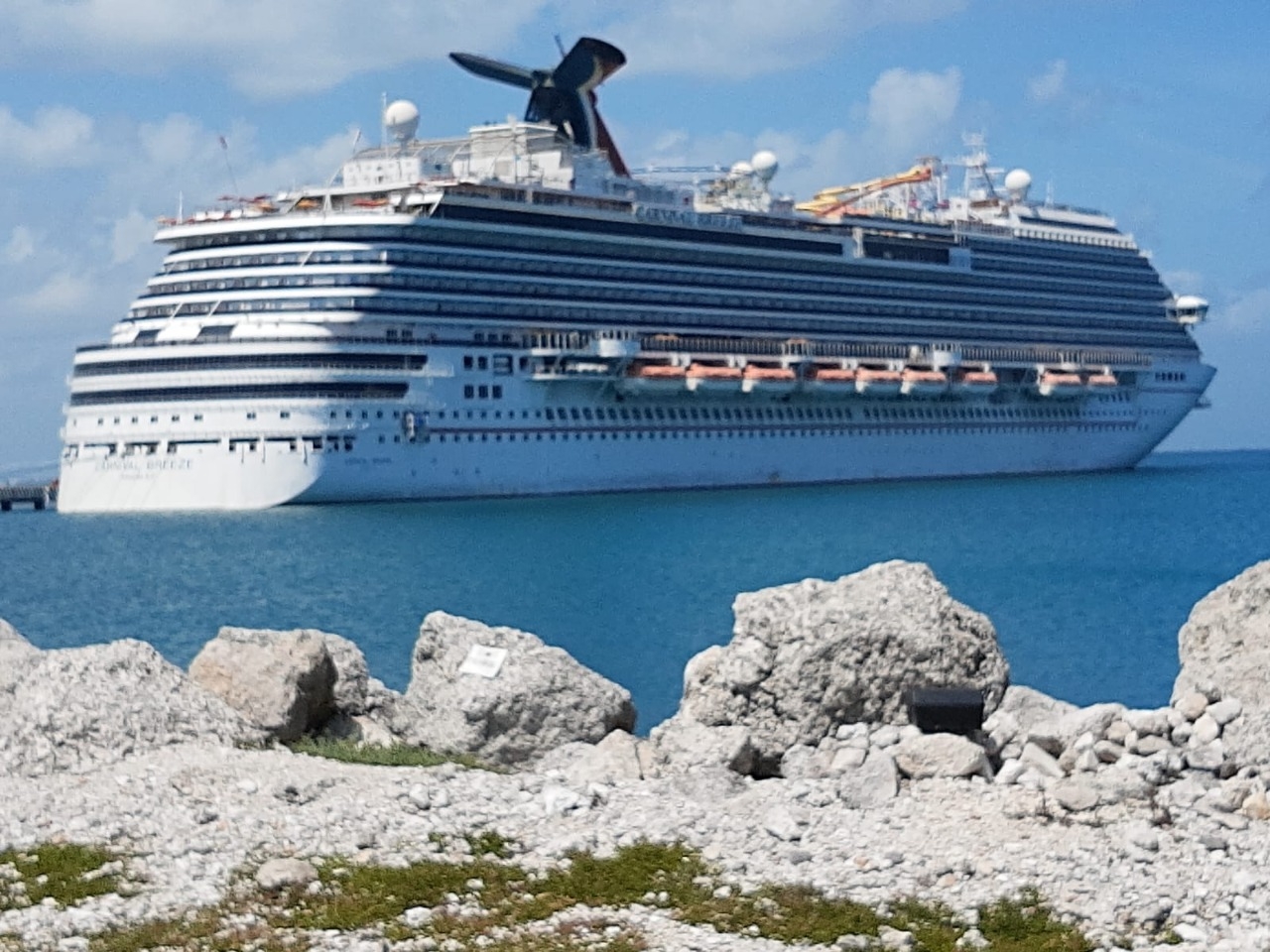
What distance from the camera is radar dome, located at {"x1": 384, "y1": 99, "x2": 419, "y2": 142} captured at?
65.1 meters

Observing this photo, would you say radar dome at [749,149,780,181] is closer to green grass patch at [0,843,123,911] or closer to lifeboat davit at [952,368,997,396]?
lifeboat davit at [952,368,997,396]

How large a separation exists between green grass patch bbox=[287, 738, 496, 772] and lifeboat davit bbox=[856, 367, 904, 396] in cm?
6119

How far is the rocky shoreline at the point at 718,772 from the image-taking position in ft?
31.8

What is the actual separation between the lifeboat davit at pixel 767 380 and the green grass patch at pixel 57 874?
5911 centimetres

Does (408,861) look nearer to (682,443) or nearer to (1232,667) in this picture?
(1232,667)

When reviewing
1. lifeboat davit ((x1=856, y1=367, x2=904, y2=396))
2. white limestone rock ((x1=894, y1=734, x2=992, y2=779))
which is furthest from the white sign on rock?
lifeboat davit ((x1=856, y1=367, x2=904, y2=396))

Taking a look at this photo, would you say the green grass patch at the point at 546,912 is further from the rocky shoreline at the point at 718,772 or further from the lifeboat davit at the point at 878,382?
the lifeboat davit at the point at 878,382

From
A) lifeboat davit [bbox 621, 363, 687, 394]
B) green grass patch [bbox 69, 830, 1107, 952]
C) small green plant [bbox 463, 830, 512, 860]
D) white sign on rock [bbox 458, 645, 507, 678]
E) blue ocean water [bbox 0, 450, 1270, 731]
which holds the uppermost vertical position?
lifeboat davit [bbox 621, 363, 687, 394]

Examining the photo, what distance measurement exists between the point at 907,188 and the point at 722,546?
46.6m

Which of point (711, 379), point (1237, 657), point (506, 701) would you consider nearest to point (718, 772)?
point (506, 701)

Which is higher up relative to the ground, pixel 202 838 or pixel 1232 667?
pixel 1232 667

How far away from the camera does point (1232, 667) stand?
13109 mm

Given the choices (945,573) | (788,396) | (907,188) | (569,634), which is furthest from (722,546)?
(907,188)

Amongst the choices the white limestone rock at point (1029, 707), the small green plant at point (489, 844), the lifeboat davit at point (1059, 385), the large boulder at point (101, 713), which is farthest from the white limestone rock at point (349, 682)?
the lifeboat davit at point (1059, 385)
